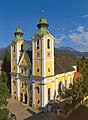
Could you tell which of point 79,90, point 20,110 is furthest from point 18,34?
point 79,90

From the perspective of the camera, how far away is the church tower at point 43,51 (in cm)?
2439

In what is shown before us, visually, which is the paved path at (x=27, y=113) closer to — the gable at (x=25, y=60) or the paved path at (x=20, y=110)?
the paved path at (x=20, y=110)

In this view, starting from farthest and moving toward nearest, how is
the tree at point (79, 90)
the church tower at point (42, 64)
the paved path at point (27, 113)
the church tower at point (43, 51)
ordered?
the church tower at point (42, 64) < the church tower at point (43, 51) < the tree at point (79, 90) < the paved path at point (27, 113)

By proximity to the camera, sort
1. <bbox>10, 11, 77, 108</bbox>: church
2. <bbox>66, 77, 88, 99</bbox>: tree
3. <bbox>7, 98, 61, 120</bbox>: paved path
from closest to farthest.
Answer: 1. <bbox>7, 98, 61, 120</bbox>: paved path
2. <bbox>66, 77, 88, 99</bbox>: tree
3. <bbox>10, 11, 77, 108</bbox>: church

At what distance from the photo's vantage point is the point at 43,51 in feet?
79.7

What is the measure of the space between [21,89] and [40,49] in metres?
9.00

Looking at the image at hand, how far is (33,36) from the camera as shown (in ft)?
83.5

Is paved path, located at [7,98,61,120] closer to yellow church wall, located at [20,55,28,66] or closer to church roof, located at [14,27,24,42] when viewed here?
yellow church wall, located at [20,55,28,66]

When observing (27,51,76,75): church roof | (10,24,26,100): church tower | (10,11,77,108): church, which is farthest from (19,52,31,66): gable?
(10,24,26,100): church tower

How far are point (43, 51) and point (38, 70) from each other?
121 inches

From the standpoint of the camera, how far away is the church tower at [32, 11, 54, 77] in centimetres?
2439

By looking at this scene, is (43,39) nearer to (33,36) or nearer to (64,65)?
(33,36)

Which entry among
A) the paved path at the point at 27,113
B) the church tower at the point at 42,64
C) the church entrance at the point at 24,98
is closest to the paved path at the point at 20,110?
the paved path at the point at 27,113

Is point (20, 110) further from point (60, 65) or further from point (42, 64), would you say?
point (60, 65)
